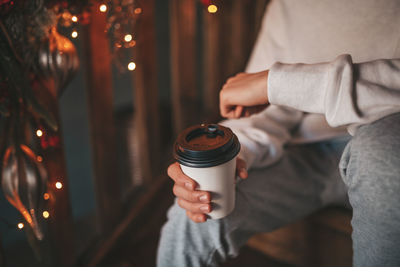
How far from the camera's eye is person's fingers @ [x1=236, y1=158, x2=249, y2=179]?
86 centimetres

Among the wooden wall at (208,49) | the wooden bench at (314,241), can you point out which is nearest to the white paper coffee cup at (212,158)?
the wooden bench at (314,241)

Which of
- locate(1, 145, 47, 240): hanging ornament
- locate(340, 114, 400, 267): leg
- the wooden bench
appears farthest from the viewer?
the wooden bench

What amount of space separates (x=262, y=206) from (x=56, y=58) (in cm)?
72

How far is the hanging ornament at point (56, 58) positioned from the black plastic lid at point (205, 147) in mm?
425

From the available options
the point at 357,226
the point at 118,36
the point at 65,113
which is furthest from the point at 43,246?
the point at 65,113

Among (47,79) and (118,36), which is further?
(118,36)

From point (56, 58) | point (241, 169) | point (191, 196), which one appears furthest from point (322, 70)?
point (56, 58)

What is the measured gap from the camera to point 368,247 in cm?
72

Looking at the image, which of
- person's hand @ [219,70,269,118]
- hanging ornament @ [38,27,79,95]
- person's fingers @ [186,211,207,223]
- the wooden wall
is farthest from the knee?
the wooden wall

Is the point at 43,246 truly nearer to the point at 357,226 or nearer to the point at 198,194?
the point at 198,194

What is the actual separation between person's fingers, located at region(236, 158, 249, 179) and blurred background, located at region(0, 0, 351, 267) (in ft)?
1.36

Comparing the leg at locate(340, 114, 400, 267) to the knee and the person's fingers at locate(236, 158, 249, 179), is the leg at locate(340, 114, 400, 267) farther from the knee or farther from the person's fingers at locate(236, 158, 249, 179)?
the person's fingers at locate(236, 158, 249, 179)

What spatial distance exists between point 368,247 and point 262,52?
2.31 ft

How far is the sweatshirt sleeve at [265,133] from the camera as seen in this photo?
1.00 metres
